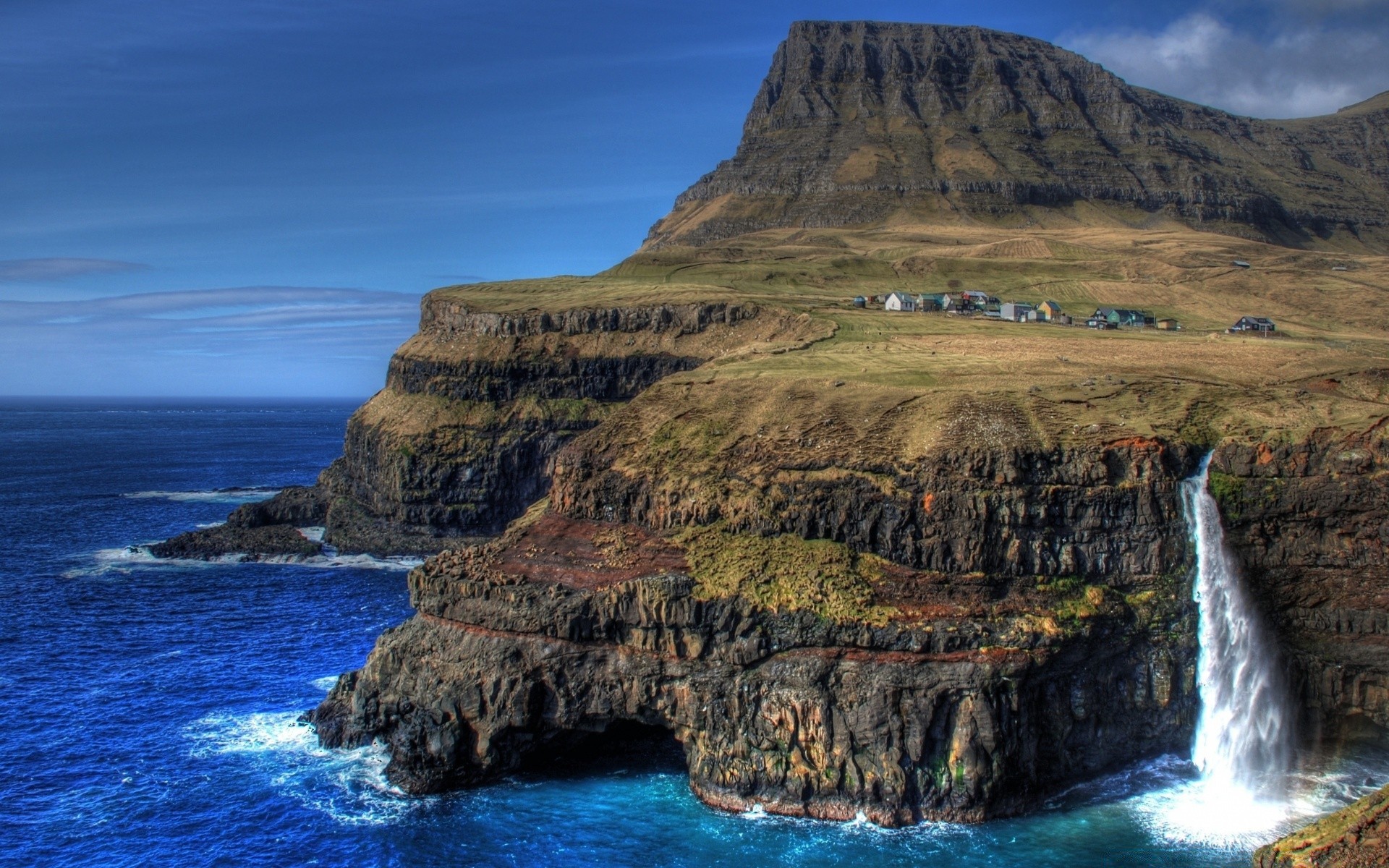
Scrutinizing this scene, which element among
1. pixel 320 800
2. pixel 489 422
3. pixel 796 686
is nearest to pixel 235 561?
pixel 489 422

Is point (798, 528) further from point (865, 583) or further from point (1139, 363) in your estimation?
point (1139, 363)

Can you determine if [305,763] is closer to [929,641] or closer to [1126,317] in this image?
[929,641]

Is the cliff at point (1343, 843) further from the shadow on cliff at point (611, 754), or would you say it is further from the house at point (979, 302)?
the house at point (979, 302)

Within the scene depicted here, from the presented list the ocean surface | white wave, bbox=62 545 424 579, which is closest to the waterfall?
the ocean surface

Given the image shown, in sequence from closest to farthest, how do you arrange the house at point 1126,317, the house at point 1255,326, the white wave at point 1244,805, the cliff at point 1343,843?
the cliff at point 1343,843
the white wave at point 1244,805
the house at point 1255,326
the house at point 1126,317

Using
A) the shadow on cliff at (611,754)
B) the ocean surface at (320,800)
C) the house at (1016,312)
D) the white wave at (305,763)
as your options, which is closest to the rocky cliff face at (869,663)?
the white wave at (305,763)

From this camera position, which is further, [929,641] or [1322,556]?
[1322,556]

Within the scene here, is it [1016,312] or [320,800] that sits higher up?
[1016,312]
